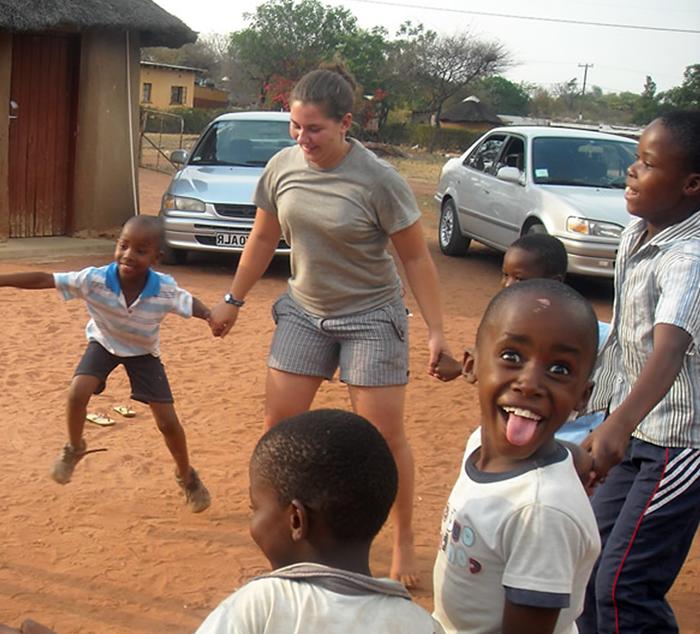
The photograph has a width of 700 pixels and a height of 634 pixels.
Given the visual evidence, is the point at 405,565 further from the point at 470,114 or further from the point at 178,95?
the point at 178,95

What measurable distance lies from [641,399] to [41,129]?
11354 millimetres

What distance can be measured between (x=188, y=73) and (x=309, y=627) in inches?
2286

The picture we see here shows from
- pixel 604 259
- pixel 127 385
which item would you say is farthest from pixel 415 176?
pixel 127 385

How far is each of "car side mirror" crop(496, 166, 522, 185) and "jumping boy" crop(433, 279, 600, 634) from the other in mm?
9642

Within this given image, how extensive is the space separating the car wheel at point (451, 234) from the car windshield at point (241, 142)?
2.71m

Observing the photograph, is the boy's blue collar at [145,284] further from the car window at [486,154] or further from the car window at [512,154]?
the car window at [486,154]

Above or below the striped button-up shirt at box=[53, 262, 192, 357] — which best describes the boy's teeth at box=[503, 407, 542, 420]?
above

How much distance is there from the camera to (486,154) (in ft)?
43.8

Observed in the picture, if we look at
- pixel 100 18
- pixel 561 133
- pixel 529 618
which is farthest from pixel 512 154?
pixel 529 618

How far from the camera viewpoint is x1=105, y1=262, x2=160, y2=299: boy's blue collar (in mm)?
4633


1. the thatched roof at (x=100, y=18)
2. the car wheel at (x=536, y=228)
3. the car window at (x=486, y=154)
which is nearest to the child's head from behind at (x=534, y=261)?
the car wheel at (x=536, y=228)

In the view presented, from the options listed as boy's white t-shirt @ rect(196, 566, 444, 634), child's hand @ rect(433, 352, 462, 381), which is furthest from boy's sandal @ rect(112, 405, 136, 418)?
boy's white t-shirt @ rect(196, 566, 444, 634)

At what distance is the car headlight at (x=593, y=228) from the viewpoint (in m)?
10.8

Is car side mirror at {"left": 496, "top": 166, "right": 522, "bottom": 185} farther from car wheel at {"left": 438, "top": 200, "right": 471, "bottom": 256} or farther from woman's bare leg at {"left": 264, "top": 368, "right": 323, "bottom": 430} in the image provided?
woman's bare leg at {"left": 264, "top": 368, "right": 323, "bottom": 430}
